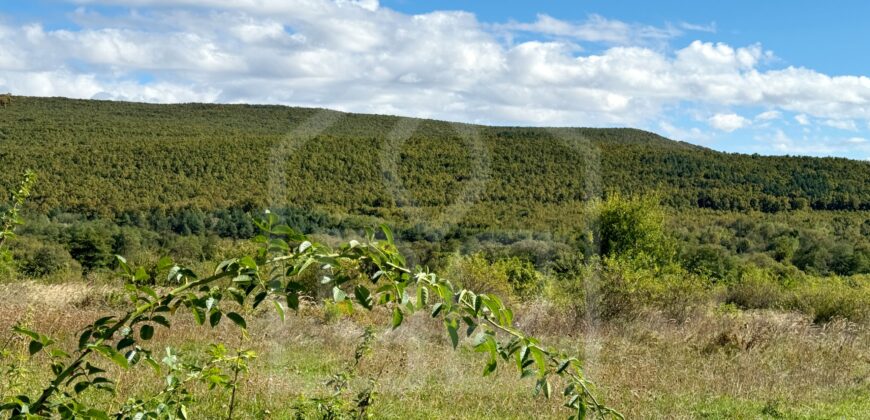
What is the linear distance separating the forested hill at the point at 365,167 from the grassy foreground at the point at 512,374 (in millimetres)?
46146

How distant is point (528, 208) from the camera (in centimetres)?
7244

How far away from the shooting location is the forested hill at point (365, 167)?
220 feet

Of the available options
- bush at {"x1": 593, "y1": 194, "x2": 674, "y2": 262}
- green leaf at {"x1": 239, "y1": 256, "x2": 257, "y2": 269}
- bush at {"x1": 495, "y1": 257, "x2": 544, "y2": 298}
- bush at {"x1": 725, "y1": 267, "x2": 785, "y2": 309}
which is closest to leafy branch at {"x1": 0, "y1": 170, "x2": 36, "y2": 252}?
green leaf at {"x1": 239, "y1": 256, "x2": 257, "y2": 269}

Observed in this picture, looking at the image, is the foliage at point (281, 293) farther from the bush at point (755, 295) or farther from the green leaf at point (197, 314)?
the bush at point (755, 295)

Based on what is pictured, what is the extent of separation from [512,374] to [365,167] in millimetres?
67115

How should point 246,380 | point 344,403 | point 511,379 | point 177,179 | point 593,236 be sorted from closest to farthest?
point 344,403
point 246,380
point 511,379
point 593,236
point 177,179

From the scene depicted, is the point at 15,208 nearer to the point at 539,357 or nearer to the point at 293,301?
the point at 293,301

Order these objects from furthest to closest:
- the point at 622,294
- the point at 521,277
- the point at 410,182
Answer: the point at 410,182 < the point at 521,277 < the point at 622,294

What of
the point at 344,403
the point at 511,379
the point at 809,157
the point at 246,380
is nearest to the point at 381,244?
the point at 344,403

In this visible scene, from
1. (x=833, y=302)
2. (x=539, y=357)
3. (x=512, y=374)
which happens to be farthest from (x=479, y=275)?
(x=539, y=357)

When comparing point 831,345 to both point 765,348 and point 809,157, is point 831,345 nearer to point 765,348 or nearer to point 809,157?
point 765,348

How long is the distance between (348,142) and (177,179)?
54.4 ft

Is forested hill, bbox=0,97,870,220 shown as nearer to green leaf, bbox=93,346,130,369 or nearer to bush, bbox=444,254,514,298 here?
bush, bbox=444,254,514,298

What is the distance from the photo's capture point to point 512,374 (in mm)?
7996
